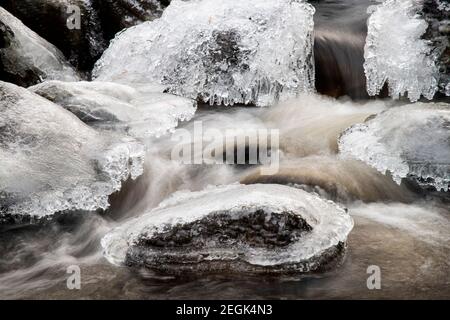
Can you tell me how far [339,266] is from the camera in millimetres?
3311

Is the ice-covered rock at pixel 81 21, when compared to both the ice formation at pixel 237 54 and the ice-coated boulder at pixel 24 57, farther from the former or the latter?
the ice formation at pixel 237 54

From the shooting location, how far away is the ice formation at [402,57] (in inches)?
257

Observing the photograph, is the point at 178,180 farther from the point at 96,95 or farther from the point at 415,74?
the point at 415,74

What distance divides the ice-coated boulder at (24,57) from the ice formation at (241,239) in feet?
13.6

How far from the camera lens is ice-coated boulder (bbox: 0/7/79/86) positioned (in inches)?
264

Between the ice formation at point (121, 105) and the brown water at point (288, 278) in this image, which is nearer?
the brown water at point (288, 278)

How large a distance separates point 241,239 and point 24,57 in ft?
15.7

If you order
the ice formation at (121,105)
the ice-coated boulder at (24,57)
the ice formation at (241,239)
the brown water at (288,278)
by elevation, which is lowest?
the brown water at (288,278)

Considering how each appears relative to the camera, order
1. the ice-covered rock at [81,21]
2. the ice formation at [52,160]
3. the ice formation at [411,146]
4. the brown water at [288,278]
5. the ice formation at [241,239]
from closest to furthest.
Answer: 1. the brown water at [288,278]
2. the ice formation at [241,239]
3. the ice formation at [52,160]
4. the ice formation at [411,146]
5. the ice-covered rock at [81,21]

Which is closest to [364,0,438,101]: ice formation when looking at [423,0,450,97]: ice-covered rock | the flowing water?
[423,0,450,97]: ice-covered rock

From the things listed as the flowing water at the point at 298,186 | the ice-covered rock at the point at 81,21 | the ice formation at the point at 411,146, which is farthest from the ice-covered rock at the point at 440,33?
the ice-covered rock at the point at 81,21

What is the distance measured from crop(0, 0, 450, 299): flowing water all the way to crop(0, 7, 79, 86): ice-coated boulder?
2.21 meters

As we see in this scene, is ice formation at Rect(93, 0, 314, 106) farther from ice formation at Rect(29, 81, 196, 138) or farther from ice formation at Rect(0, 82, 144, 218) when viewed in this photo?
ice formation at Rect(0, 82, 144, 218)

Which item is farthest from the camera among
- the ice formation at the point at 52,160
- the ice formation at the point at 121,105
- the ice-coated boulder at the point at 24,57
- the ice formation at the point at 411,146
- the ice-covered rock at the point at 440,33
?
the ice-coated boulder at the point at 24,57
